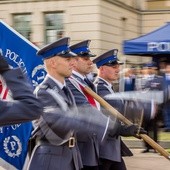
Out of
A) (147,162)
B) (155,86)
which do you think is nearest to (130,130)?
(147,162)

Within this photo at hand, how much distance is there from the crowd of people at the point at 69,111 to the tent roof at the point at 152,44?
717 centimetres

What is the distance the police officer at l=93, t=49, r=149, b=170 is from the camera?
15.9 ft

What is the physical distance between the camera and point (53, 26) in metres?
21.6

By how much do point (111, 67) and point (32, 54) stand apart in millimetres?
1050

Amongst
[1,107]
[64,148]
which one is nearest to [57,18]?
[64,148]

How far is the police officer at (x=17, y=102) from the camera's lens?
2.23 meters

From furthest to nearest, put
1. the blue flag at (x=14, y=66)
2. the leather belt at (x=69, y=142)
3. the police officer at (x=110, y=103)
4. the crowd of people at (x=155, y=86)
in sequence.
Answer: the crowd of people at (x=155, y=86) → the police officer at (x=110, y=103) → the blue flag at (x=14, y=66) → the leather belt at (x=69, y=142)

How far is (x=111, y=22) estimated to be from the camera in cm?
2295

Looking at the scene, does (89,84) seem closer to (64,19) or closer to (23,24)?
(64,19)

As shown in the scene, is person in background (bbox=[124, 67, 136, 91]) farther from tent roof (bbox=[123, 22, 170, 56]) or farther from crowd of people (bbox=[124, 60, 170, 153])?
tent roof (bbox=[123, 22, 170, 56])

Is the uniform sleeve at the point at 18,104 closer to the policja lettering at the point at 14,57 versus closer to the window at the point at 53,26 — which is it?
the policja lettering at the point at 14,57

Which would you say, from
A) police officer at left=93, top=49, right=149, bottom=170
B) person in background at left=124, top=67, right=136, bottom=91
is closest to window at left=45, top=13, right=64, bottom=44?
person in background at left=124, top=67, right=136, bottom=91

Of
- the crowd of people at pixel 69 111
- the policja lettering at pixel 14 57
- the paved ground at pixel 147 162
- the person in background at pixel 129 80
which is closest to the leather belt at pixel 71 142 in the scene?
the crowd of people at pixel 69 111

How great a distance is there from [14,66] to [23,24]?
1799cm
